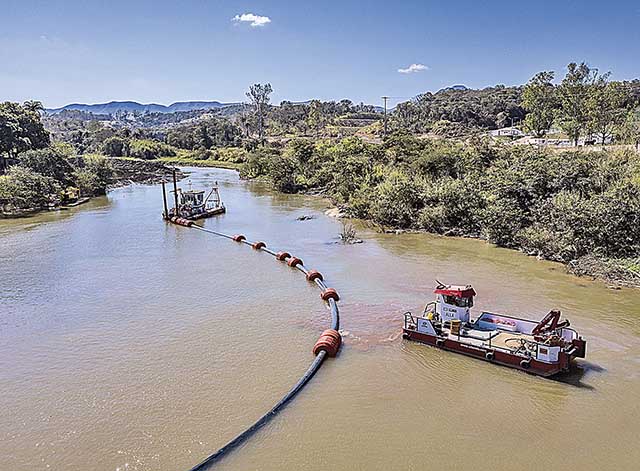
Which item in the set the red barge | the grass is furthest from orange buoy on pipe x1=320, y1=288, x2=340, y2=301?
the grass

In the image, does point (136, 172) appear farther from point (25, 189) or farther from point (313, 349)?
point (313, 349)

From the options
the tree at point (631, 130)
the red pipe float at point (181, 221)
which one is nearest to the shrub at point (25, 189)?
the red pipe float at point (181, 221)

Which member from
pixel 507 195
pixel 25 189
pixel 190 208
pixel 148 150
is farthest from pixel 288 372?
pixel 148 150

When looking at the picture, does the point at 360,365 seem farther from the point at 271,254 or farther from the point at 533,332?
the point at 271,254

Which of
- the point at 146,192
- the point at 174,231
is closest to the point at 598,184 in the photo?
the point at 174,231

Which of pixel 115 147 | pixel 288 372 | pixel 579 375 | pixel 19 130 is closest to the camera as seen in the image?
pixel 579 375

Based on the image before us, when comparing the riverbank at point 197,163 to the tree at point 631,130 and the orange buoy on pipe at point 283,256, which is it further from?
the orange buoy on pipe at point 283,256
